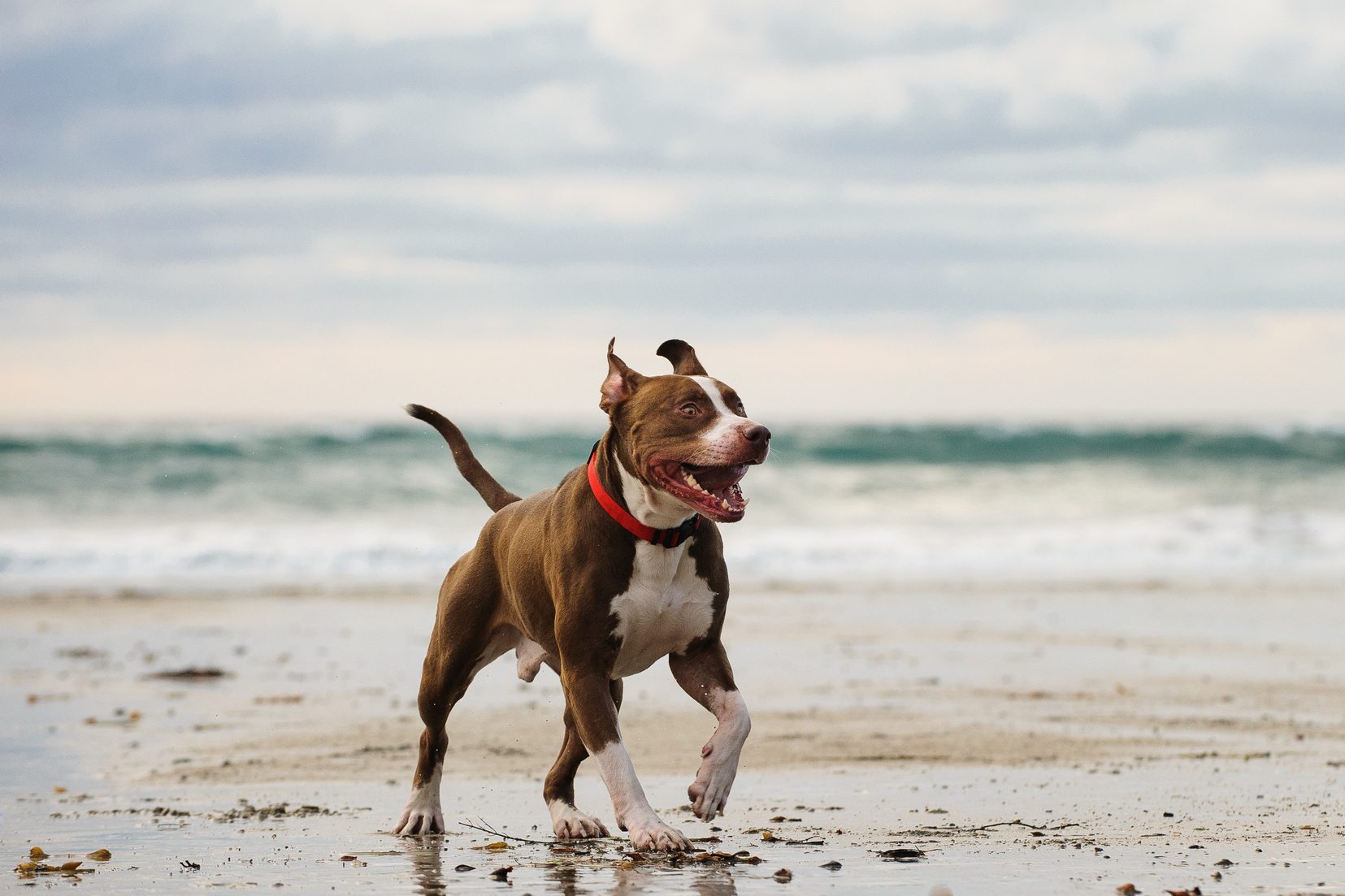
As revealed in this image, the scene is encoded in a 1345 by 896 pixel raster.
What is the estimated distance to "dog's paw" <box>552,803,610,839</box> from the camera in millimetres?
6258

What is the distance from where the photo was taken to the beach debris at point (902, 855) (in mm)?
5566

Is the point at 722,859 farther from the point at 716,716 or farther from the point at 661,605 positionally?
the point at 661,605

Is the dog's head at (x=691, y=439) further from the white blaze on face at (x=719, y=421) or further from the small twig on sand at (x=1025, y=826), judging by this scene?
the small twig on sand at (x=1025, y=826)

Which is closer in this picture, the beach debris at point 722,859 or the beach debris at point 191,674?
the beach debris at point 722,859

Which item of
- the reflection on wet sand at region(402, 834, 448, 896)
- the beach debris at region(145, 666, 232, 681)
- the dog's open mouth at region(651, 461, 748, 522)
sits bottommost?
the beach debris at region(145, 666, 232, 681)

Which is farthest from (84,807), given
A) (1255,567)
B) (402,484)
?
(402,484)

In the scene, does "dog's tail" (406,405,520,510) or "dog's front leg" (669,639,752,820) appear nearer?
"dog's front leg" (669,639,752,820)

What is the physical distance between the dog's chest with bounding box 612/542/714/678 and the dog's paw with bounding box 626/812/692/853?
0.59 meters

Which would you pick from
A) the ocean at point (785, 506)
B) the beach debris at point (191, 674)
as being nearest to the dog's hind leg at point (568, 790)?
the beach debris at point (191, 674)

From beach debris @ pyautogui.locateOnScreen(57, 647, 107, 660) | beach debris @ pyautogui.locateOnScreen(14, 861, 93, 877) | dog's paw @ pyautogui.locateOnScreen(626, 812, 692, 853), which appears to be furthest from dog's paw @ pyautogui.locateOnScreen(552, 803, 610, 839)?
beach debris @ pyautogui.locateOnScreen(57, 647, 107, 660)

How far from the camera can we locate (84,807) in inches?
275

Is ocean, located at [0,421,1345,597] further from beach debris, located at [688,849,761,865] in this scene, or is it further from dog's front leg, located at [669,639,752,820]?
beach debris, located at [688,849,761,865]

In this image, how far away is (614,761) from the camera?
562cm

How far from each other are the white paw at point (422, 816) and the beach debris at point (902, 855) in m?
1.77
